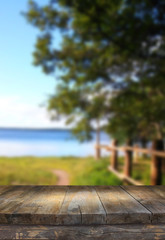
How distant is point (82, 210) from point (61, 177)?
30.0 feet

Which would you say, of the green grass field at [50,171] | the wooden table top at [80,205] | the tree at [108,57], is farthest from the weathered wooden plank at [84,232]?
the green grass field at [50,171]

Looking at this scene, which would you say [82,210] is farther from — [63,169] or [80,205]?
[63,169]

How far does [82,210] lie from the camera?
103 centimetres

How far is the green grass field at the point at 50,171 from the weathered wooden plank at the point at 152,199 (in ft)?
18.6

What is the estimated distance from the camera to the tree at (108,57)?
5.90m

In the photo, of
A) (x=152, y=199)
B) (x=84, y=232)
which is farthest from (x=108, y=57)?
(x=84, y=232)

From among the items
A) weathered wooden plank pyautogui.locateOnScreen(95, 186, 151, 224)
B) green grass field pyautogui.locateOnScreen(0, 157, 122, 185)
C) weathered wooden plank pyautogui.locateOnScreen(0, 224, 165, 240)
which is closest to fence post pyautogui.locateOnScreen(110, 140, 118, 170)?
green grass field pyautogui.locateOnScreen(0, 157, 122, 185)

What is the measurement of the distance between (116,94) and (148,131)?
1.36 meters

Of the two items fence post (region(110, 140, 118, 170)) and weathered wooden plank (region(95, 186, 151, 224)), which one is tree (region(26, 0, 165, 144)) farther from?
weathered wooden plank (region(95, 186, 151, 224))

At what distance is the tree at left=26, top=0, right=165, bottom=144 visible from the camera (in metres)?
5.90

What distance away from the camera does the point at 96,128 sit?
7.04 metres

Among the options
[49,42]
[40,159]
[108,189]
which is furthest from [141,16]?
[40,159]

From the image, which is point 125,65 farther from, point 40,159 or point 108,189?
point 40,159

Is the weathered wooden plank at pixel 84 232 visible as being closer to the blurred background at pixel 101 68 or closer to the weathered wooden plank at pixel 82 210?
the weathered wooden plank at pixel 82 210
